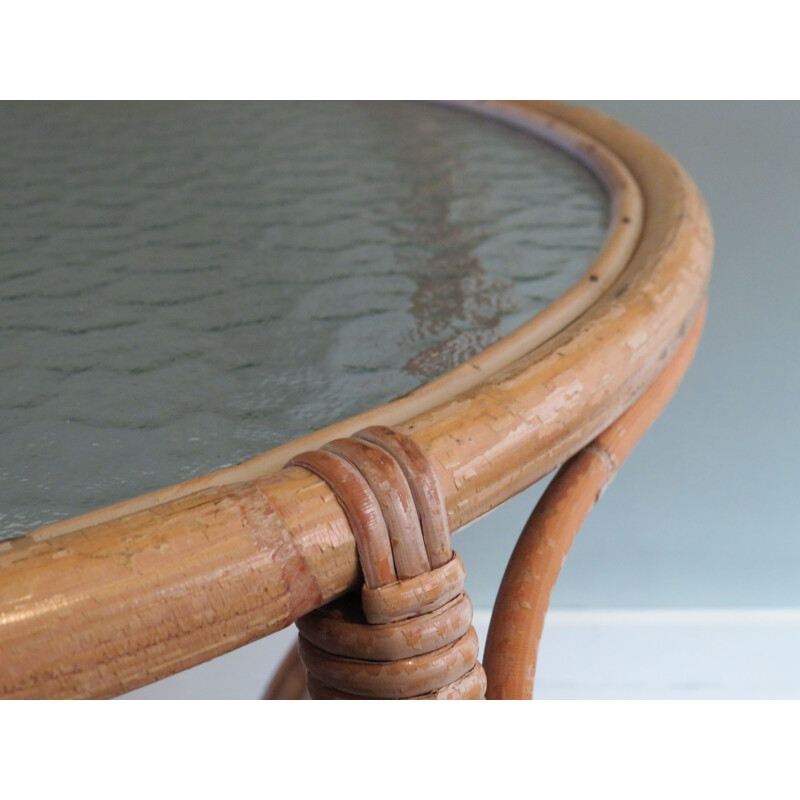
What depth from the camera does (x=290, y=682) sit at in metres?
0.81

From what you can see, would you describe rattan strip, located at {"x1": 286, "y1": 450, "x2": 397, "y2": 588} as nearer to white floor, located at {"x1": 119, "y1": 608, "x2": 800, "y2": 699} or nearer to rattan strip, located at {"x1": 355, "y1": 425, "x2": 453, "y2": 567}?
rattan strip, located at {"x1": 355, "y1": 425, "x2": 453, "y2": 567}

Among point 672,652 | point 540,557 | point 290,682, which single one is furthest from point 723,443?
point 540,557

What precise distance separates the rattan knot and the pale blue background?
1.12 m

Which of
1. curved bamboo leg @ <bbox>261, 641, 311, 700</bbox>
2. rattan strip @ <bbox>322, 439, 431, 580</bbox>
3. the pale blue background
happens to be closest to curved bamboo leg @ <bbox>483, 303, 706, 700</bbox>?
rattan strip @ <bbox>322, 439, 431, 580</bbox>

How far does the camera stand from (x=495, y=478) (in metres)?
0.30

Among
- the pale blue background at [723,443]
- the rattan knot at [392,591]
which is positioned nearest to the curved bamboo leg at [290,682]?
the rattan knot at [392,591]

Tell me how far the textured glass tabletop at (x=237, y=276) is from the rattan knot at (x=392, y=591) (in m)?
0.07

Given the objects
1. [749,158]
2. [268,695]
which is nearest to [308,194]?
[268,695]

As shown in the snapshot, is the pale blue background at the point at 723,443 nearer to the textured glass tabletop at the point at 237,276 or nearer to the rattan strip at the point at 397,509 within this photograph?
the textured glass tabletop at the point at 237,276

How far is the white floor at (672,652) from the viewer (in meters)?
1.50

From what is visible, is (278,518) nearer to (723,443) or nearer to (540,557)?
(540,557)

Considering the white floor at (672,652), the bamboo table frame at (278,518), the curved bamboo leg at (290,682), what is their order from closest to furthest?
the bamboo table frame at (278,518)
the curved bamboo leg at (290,682)
the white floor at (672,652)

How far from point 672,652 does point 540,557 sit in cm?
121

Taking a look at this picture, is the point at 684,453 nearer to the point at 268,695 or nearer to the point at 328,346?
the point at 268,695
